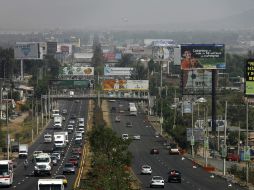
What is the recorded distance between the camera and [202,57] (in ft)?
344

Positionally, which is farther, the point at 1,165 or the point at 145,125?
the point at 145,125

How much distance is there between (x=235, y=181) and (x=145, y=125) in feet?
200

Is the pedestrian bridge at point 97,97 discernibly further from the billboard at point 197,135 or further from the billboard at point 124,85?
the billboard at point 197,135

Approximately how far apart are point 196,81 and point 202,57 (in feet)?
11.1

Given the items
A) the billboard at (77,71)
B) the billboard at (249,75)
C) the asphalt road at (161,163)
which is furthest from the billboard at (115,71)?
the billboard at (249,75)

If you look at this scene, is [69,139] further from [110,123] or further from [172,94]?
[172,94]

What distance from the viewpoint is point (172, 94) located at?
157 metres

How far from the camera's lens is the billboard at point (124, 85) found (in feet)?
462

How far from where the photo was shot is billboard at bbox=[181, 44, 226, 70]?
104 m

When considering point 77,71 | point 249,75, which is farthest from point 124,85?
point 249,75

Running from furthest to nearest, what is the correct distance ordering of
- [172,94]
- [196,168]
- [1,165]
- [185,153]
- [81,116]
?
[172,94]
[81,116]
[185,153]
[196,168]
[1,165]

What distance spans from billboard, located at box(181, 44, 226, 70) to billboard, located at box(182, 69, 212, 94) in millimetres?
2483

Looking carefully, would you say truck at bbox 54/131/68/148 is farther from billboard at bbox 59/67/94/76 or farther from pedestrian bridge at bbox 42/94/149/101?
billboard at bbox 59/67/94/76

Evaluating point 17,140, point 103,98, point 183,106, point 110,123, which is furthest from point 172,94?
point 17,140
